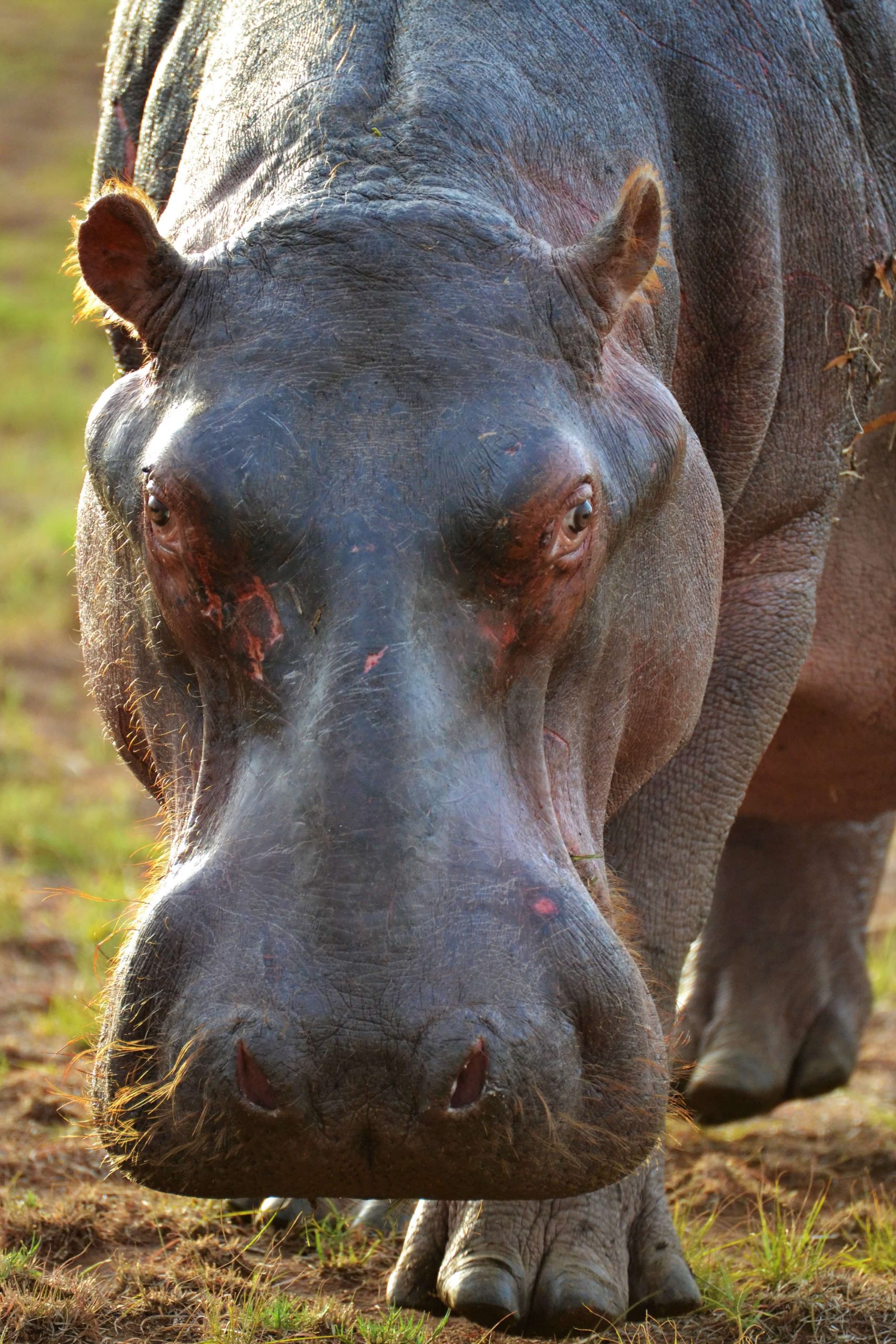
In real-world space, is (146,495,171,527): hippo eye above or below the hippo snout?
above

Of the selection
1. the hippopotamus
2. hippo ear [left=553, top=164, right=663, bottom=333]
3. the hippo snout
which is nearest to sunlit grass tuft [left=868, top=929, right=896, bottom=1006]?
the hippopotamus

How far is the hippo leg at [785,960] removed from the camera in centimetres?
507

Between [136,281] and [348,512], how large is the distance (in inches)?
26.0

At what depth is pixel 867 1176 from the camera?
14.8ft

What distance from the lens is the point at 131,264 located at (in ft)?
9.95

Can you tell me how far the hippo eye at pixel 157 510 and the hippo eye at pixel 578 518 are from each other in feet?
1.96

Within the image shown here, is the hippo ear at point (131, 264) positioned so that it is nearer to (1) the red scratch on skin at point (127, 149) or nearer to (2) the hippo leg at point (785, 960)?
(1) the red scratch on skin at point (127, 149)

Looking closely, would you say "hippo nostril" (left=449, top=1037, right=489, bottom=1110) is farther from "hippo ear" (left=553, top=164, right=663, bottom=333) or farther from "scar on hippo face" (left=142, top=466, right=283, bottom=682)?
"hippo ear" (left=553, top=164, right=663, bottom=333)

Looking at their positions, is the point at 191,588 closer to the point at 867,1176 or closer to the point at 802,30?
the point at 802,30

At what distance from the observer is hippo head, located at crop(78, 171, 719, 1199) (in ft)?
8.13

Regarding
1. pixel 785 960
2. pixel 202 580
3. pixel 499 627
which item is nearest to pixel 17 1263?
pixel 202 580

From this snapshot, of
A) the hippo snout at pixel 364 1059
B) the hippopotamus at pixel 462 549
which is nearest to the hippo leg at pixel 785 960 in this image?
the hippopotamus at pixel 462 549

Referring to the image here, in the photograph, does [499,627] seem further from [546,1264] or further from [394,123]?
[546,1264]

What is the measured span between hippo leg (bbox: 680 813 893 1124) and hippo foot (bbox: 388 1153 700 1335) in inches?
60.3
